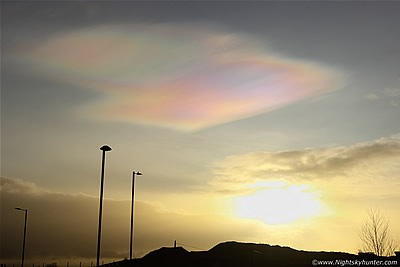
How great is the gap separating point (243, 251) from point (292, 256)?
10453 millimetres

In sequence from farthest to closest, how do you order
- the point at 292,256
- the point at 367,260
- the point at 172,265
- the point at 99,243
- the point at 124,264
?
the point at 292,256 < the point at 172,265 < the point at 124,264 < the point at 367,260 < the point at 99,243

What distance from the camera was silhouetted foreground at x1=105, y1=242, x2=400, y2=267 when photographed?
75438 mm

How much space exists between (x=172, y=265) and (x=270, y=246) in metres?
33.9

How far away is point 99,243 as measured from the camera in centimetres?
3900

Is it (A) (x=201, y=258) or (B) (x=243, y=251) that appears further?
(B) (x=243, y=251)

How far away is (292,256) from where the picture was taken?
96750mm

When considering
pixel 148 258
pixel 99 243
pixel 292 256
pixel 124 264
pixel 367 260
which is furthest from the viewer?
pixel 292 256

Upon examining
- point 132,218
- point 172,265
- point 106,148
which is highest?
point 106,148

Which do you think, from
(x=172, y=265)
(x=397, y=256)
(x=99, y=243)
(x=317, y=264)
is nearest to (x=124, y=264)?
(x=172, y=265)

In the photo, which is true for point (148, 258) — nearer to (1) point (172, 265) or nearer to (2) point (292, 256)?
(1) point (172, 265)

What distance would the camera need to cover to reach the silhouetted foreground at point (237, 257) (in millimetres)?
75438

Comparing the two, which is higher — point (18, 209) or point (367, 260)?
point (18, 209)

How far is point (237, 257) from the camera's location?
94.1 m

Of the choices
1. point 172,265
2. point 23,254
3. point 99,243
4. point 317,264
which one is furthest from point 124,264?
point 99,243
